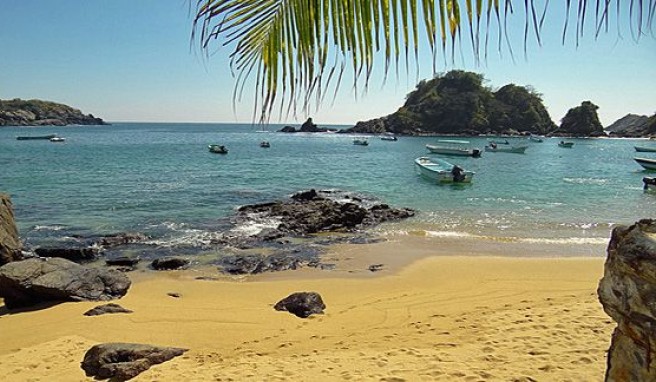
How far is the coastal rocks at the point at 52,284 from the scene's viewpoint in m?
9.49

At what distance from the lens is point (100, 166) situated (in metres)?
43.2

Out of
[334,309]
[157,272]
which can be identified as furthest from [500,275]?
[157,272]

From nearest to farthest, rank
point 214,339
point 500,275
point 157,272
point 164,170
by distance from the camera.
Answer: point 214,339, point 500,275, point 157,272, point 164,170

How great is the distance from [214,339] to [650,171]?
45.0 m

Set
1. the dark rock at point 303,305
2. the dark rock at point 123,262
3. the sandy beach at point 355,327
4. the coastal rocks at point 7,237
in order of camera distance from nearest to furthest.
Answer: the sandy beach at point 355,327, the dark rock at point 303,305, the coastal rocks at point 7,237, the dark rock at point 123,262

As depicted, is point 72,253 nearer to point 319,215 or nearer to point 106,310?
point 106,310

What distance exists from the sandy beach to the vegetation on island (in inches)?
3707

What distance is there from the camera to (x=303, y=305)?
870 centimetres

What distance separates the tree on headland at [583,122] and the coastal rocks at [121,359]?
125 meters

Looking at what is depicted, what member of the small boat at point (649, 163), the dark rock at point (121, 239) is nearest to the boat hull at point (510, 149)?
the small boat at point (649, 163)

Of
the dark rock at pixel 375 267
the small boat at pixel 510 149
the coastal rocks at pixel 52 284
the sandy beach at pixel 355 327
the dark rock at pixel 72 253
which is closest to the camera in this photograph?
the sandy beach at pixel 355 327

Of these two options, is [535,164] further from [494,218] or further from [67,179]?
[67,179]

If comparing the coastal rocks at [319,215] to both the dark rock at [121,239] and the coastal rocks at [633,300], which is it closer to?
the dark rock at [121,239]

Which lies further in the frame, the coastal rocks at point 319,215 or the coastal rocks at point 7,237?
the coastal rocks at point 319,215
